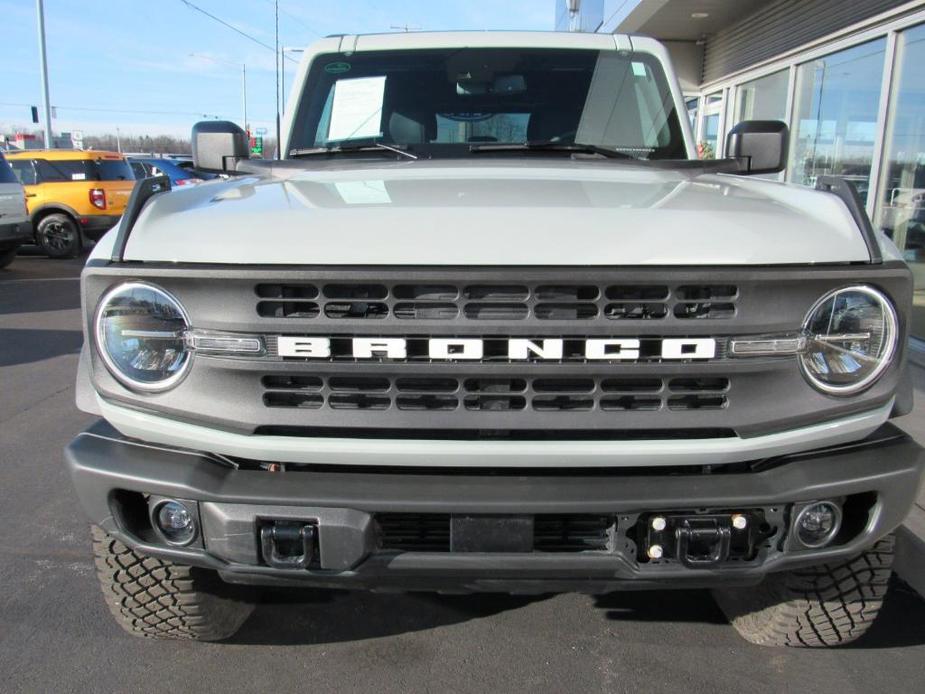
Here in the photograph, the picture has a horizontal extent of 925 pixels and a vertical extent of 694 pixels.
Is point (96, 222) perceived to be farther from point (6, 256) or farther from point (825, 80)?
point (825, 80)

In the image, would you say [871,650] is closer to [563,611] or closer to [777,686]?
[777,686]

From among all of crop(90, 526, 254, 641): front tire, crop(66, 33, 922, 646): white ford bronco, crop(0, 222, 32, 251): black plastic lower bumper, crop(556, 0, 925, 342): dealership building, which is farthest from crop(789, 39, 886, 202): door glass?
crop(0, 222, 32, 251): black plastic lower bumper

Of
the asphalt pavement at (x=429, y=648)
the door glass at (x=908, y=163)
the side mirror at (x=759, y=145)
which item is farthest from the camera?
the door glass at (x=908, y=163)

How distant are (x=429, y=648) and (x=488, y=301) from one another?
1.44 m

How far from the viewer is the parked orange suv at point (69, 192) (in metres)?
13.8

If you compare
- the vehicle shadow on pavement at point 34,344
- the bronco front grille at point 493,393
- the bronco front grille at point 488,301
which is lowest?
the vehicle shadow on pavement at point 34,344

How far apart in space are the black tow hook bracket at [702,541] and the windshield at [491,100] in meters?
1.83

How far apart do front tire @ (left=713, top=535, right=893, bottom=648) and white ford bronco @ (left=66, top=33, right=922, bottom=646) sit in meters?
0.37

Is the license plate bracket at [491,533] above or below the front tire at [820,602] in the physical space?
above

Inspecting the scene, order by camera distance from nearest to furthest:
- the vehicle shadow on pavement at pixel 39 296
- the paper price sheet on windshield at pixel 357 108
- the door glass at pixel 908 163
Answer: the paper price sheet on windshield at pixel 357 108
the door glass at pixel 908 163
the vehicle shadow on pavement at pixel 39 296

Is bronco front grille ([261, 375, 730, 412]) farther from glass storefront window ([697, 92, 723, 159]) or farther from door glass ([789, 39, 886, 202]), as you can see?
glass storefront window ([697, 92, 723, 159])

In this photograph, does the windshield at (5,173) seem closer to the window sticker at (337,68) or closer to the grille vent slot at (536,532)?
the window sticker at (337,68)

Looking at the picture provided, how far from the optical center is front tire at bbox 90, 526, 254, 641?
91.2 inches

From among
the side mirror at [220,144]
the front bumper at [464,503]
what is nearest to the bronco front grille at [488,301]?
the front bumper at [464,503]
